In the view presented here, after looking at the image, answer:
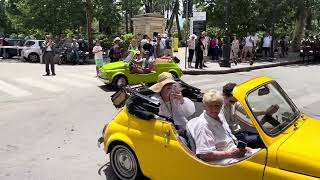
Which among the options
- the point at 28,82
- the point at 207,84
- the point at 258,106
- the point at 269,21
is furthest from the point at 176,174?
the point at 269,21

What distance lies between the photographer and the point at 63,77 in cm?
1861

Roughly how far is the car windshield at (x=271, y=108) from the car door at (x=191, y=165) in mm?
398

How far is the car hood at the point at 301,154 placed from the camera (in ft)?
13.6

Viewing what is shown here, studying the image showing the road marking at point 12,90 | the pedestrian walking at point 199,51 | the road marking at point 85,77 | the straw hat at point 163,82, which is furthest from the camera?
the pedestrian walking at point 199,51

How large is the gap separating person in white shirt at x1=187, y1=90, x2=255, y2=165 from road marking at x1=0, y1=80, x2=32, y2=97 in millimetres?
10367

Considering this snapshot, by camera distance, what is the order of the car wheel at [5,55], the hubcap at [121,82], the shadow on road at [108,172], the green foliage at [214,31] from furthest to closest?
the green foliage at [214,31]
the car wheel at [5,55]
the hubcap at [121,82]
the shadow on road at [108,172]

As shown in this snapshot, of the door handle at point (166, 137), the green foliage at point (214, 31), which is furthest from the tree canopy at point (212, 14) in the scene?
the door handle at point (166, 137)

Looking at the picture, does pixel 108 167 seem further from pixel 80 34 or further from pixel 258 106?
pixel 80 34

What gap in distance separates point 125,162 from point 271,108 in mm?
2068

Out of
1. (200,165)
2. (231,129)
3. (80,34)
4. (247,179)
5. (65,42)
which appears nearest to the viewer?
(247,179)

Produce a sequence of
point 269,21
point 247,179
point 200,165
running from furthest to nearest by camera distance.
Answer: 1. point 269,21
2. point 200,165
3. point 247,179

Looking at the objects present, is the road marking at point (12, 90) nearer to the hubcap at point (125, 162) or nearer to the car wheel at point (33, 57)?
the hubcap at point (125, 162)

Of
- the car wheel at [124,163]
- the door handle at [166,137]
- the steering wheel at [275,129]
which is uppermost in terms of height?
the steering wheel at [275,129]

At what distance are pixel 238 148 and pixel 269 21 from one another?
89.5ft
